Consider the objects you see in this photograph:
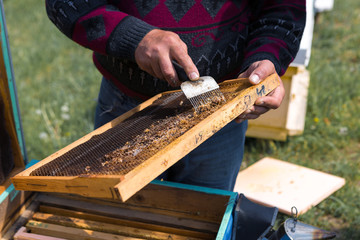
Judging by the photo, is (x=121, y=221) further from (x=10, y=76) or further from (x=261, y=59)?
(x=261, y=59)

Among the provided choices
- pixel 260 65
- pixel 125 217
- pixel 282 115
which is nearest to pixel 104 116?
pixel 125 217

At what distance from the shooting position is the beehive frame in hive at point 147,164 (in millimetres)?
1193

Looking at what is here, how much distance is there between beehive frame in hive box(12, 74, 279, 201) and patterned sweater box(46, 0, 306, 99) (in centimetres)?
25

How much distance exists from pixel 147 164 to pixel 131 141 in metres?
0.28

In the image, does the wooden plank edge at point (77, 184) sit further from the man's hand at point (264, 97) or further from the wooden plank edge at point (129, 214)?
the man's hand at point (264, 97)

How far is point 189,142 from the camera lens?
4.42ft

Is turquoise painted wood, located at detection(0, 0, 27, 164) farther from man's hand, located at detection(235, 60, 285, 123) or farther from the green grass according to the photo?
the green grass

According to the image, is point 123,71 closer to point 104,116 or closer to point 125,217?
point 104,116

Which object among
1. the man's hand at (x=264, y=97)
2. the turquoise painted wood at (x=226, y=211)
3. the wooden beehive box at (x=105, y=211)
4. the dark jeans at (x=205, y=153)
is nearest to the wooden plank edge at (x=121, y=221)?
the wooden beehive box at (x=105, y=211)

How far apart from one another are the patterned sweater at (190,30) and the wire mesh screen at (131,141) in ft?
0.71

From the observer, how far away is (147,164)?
1.24 meters

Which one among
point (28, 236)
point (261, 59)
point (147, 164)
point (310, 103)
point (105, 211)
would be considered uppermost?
point (310, 103)

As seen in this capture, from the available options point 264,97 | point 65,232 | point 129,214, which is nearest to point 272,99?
point 264,97

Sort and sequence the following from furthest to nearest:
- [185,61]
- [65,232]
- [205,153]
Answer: [205,153], [65,232], [185,61]
